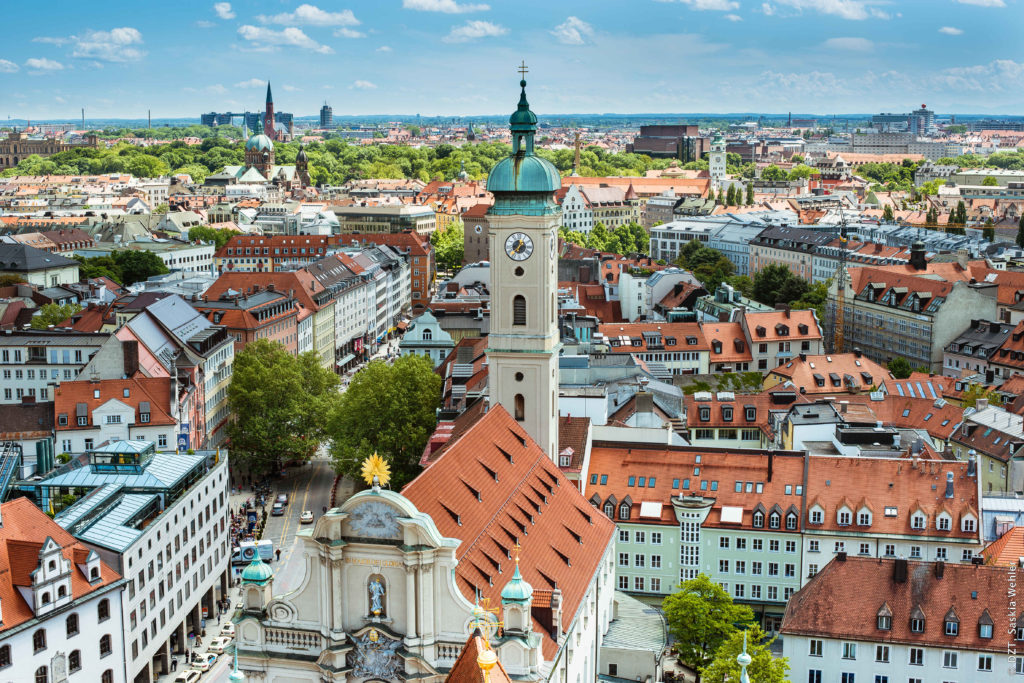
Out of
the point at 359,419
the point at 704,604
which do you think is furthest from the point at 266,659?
the point at 359,419

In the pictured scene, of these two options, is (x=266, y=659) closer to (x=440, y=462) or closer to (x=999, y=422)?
(x=440, y=462)

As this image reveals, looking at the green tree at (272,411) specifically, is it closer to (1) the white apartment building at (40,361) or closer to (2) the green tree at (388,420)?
(2) the green tree at (388,420)

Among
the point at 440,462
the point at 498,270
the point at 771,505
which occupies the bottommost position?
the point at 771,505

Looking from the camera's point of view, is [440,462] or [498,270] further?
[498,270]

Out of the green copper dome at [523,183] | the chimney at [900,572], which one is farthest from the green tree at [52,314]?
the chimney at [900,572]

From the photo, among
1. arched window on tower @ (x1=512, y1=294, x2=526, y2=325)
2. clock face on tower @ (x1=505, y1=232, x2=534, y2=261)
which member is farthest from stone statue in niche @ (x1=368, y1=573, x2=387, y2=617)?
clock face on tower @ (x1=505, y1=232, x2=534, y2=261)

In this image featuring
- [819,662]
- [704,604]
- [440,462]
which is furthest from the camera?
[704,604]

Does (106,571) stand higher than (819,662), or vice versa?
(106,571)
